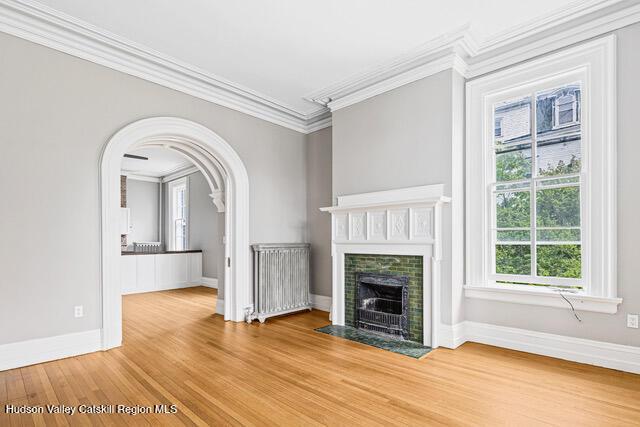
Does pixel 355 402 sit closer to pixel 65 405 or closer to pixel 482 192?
pixel 65 405

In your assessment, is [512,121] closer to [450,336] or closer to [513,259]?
[513,259]

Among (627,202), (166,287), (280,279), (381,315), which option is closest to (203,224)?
(166,287)

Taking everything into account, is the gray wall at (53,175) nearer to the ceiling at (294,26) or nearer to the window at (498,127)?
the ceiling at (294,26)

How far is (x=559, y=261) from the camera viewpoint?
3277mm

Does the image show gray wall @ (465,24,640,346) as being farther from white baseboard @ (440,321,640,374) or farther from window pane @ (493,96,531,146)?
window pane @ (493,96,531,146)

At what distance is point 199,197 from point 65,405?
21.2 feet

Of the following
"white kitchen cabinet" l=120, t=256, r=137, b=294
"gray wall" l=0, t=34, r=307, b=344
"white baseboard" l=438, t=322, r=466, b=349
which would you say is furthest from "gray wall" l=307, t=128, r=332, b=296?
"white kitchen cabinet" l=120, t=256, r=137, b=294

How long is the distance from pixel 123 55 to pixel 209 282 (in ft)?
18.1

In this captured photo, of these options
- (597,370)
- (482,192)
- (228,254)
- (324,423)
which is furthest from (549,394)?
(228,254)

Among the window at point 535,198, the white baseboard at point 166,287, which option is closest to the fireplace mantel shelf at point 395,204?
the window at point 535,198

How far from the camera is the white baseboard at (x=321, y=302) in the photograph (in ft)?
17.2

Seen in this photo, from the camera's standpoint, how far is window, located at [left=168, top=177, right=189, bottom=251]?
9.35 m

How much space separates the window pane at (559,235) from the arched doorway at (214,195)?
3545mm

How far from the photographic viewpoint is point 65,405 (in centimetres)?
235
